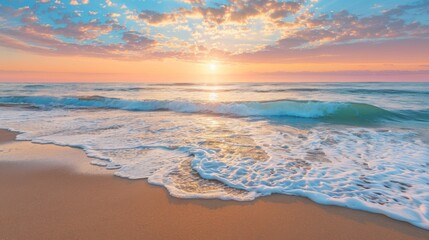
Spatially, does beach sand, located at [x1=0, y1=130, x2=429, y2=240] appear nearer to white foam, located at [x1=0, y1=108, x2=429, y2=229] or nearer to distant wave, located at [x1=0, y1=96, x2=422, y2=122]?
white foam, located at [x1=0, y1=108, x2=429, y2=229]

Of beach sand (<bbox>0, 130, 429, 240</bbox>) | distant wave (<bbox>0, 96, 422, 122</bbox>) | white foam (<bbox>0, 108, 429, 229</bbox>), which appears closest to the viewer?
beach sand (<bbox>0, 130, 429, 240</bbox>)

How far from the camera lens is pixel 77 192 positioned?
377 centimetres

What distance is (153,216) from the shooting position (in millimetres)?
3113

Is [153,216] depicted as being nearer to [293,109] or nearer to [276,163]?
[276,163]

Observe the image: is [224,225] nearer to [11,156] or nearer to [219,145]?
[219,145]

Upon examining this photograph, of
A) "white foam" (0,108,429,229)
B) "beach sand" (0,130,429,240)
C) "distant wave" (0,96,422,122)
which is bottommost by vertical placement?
"beach sand" (0,130,429,240)

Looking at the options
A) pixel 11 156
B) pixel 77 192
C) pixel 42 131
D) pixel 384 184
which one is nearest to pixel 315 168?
pixel 384 184

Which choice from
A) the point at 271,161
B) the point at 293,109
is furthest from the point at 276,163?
the point at 293,109

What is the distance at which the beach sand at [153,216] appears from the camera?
108 inches

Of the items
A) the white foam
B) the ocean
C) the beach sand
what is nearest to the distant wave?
the ocean

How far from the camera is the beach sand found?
2752 millimetres

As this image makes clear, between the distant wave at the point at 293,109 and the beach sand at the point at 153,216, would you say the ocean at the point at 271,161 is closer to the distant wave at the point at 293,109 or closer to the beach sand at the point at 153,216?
the beach sand at the point at 153,216

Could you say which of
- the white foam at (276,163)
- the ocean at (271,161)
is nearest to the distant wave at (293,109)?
the ocean at (271,161)

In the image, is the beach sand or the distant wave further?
the distant wave
